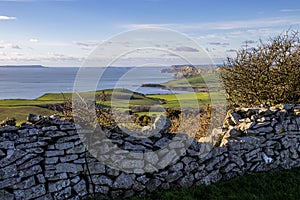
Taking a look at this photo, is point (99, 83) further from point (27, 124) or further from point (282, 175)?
point (282, 175)

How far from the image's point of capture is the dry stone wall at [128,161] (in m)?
5.23

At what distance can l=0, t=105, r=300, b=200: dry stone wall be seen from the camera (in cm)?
523

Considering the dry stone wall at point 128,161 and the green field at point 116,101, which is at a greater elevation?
the green field at point 116,101

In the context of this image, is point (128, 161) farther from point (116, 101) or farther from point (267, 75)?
point (267, 75)

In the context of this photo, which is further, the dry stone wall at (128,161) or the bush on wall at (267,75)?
the bush on wall at (267,75)

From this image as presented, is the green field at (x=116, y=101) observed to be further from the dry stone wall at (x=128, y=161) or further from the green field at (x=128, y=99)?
the dry stone wall at (x=128, y=161)

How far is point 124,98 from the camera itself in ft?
26.3

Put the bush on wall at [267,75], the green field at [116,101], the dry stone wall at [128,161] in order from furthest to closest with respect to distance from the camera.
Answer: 1. the bush on wall at [267,75]
2. the green field at [116,101]
3. the dry stone wall at [128,161]

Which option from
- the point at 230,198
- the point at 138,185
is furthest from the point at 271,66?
the point at 138,185

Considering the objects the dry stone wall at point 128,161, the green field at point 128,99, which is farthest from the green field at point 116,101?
the dry stone wall at point 128,161

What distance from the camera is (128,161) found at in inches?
239

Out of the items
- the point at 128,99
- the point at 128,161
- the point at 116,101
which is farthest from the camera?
the point at 128,99

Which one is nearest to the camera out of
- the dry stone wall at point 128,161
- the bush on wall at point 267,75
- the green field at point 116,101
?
the dry stone wall at point 128,161

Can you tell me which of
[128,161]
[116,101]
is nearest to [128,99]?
[116,101]
